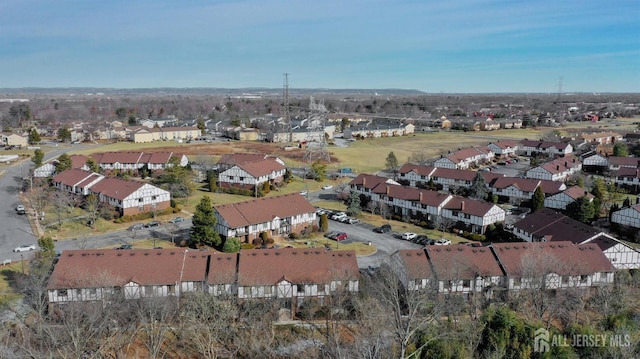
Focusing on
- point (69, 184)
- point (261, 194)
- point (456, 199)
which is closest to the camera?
point (456, 199)

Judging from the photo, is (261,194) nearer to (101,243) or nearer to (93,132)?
(101,243)

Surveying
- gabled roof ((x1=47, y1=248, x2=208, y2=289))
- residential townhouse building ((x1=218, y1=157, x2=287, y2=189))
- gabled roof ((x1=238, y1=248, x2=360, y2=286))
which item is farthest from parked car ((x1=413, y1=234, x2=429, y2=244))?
residential townhouse building ((x1=218, y1=157, x2=287, y2=189))

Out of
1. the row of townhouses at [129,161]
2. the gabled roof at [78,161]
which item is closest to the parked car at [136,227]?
the row of townhouses at [129,161]

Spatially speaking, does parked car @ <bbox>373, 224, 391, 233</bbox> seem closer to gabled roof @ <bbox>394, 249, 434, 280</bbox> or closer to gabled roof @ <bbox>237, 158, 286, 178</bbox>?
gabled roof @ <bbox>394, 249, 434, 280</bbox>

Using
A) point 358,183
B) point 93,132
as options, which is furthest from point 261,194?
point 93,132

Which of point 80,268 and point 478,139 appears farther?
point 478,139

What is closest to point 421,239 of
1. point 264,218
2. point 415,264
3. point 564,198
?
point 415,264
